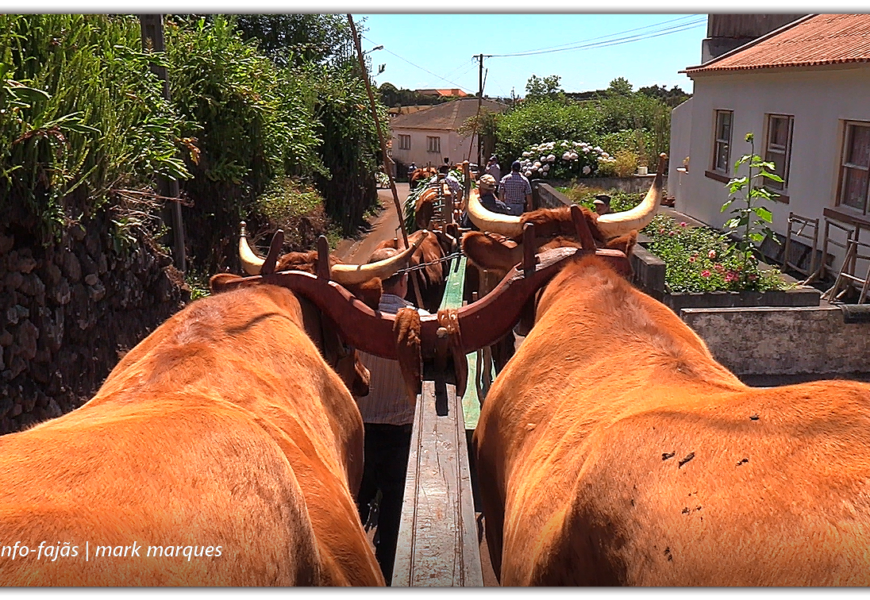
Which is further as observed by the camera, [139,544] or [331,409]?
[331,409]

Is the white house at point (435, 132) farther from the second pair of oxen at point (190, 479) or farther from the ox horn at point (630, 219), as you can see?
the second pair of oxen at point (190, 479)

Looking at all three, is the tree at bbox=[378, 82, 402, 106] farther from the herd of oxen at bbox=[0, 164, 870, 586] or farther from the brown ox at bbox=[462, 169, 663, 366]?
the herd of oxen at bbox=[0, 164, 870, 586]

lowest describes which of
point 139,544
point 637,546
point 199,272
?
point 199,272

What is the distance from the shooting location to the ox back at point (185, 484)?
1.59 meters

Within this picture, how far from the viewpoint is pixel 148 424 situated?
2.08m

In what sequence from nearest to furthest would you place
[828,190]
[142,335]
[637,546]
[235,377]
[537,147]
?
[637,546], [235,377], [142,335], [828,190], [537,147]

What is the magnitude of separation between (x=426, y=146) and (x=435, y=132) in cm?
111

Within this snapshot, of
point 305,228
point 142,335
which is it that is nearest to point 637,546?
point 142,335

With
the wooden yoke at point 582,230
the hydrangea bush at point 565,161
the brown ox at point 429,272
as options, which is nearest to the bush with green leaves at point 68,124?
the brown ox at point 429,272

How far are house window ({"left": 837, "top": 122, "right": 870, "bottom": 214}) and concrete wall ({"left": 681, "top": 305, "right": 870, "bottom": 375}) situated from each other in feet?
7.19

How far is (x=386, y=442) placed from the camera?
15.8 feet

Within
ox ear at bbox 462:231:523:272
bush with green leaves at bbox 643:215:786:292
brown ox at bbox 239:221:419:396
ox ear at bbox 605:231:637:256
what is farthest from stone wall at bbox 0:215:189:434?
bush with green leaves at bbox 643:215:786:292

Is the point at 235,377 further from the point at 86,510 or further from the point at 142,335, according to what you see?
the point at 142,335

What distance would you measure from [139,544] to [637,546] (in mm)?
1109
